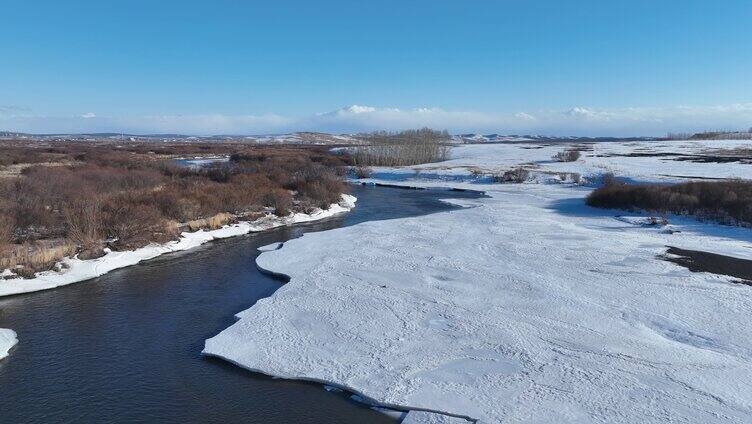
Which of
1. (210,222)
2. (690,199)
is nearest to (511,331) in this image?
(210,222)

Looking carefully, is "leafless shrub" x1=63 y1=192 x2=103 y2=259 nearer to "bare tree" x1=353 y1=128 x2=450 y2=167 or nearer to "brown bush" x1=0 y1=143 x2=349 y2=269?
"brown bush" x1=0 y1=143 x2=349 y2=269

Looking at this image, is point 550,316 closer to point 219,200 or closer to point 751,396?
point 751,396

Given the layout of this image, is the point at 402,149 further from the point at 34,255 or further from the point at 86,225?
the point at 34,255

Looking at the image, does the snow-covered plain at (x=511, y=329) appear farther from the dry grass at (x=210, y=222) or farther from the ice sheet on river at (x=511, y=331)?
the dry grass at (x=210, y=222)

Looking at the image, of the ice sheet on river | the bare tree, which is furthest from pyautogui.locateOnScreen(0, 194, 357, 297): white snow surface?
the bare tree

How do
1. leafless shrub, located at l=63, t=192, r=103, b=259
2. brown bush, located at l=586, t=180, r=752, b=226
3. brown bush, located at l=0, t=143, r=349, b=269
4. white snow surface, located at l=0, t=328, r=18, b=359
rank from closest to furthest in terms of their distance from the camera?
white snow surface, located at l=0, t=328, r=18, b=359
leafless shrub, located at l=63, t=192, r=103, b=259
brown bush, located at l=0, t=143, r=349, b=269
brown bush, located at l=586, t=180, r=752, b=226

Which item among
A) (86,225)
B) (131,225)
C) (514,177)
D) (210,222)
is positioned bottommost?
(210,222)

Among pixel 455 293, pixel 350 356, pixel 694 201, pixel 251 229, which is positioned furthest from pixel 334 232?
pixel 694 201

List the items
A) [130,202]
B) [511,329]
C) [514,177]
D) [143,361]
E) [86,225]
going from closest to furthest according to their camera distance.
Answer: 1. [143,361]
2. [511,329]
3. [86,225]
4. [130,202]
5. [514,177]
